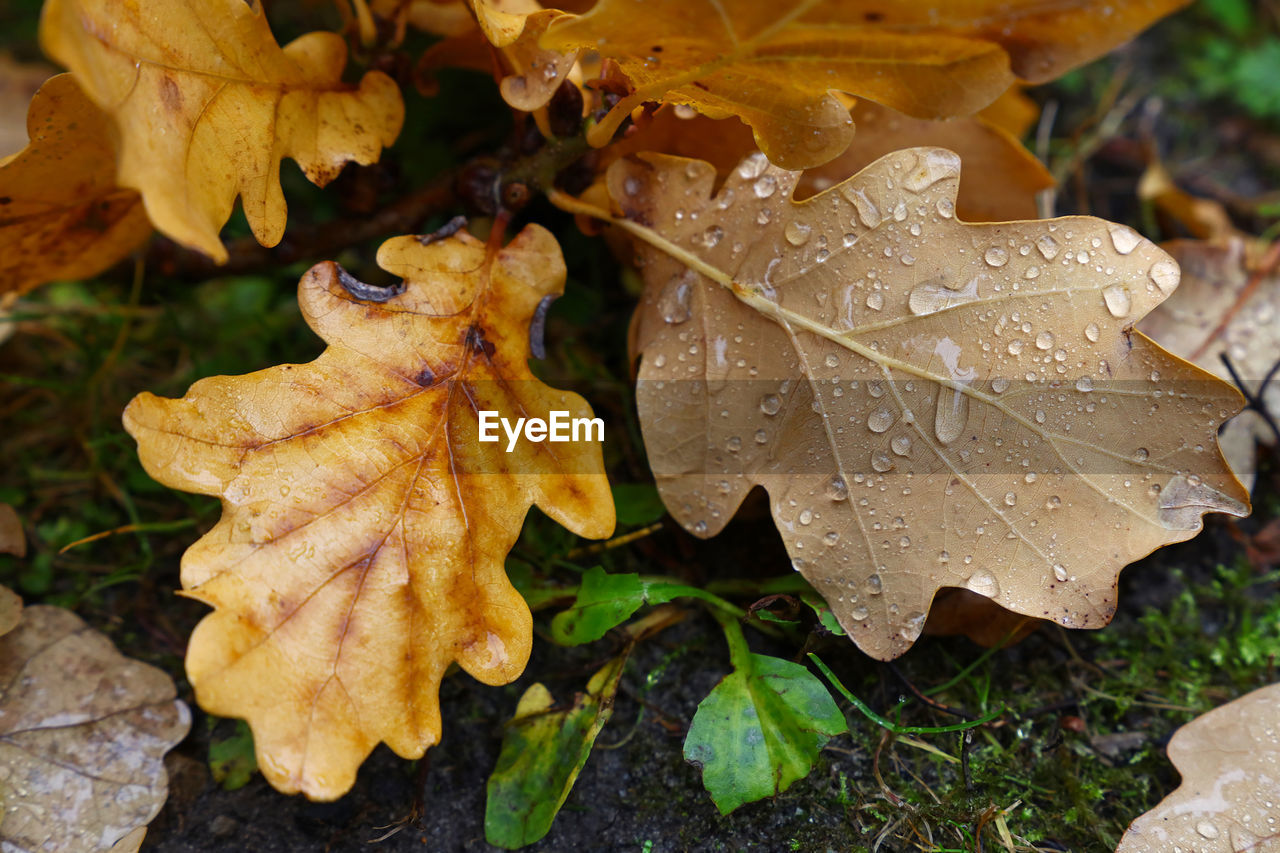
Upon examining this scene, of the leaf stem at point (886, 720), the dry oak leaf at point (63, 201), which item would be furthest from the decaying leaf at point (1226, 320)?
the dry oak leaf at point (63, 201)

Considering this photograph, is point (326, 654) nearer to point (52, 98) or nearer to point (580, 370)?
point (580, 370)

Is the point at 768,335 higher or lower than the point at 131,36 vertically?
lower

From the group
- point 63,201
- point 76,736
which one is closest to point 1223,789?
point 76,736

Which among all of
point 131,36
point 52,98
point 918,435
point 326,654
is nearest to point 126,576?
point 326,654

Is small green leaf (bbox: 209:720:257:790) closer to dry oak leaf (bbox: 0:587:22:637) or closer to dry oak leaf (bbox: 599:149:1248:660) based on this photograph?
dry oak leaf (bbox: 0:587:22:637)

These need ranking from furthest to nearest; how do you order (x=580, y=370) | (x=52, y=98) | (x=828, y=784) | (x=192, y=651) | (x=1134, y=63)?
(x=1134, y=63) < (x=580, y=370) < (x=828, y=784) < (x=52, y=98) < (x=192, y=651)

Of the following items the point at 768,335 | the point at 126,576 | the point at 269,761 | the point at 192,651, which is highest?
the point at 768,335
